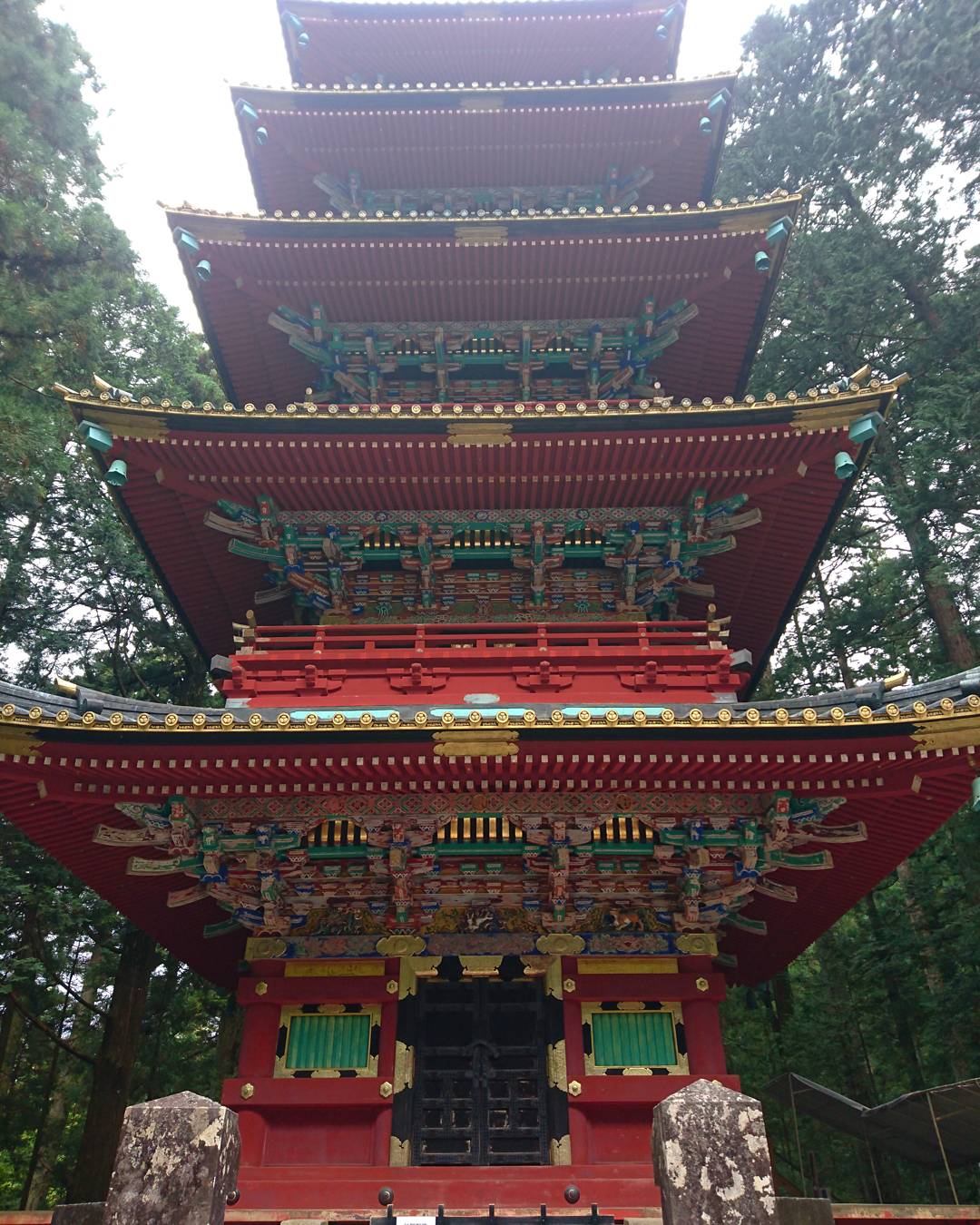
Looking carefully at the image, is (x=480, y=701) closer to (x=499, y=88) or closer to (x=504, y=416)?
(x=504, y=416)

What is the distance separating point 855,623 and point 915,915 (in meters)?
5.71

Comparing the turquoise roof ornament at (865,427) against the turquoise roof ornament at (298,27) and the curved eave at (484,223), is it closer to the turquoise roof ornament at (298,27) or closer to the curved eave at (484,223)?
the curved eave at (484,223)

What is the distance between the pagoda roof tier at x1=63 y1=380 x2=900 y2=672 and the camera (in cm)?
1043

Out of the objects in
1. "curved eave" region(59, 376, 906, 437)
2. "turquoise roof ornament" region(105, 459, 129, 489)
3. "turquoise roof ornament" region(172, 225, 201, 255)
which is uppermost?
"turquoise roof ornament" region(172, 225, 201, 255)

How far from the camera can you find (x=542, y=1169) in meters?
8.20

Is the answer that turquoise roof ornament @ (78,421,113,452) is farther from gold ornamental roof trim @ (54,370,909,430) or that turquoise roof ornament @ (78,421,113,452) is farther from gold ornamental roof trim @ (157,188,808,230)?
gold ornamental roof trim @ (157,188,808,230)

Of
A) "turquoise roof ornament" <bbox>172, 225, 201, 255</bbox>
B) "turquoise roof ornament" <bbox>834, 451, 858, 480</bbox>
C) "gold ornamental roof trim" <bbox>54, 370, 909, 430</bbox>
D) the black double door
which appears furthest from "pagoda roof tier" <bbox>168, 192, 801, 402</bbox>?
the black double door

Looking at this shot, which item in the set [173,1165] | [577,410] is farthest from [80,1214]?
[577,410]

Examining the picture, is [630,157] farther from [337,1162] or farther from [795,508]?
[337,1162]

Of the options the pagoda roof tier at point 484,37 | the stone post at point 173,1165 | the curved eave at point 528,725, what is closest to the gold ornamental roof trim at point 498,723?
the curved eave at point 528,725

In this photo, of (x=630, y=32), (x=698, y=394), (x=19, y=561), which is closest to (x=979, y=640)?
(x=698, y=394)

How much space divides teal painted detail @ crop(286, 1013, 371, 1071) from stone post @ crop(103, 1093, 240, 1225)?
198 inches

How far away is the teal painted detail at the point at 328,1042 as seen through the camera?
30.8ft

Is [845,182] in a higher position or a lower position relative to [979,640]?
higher
